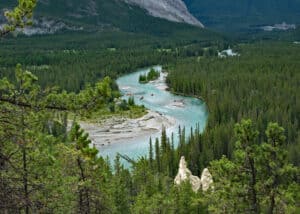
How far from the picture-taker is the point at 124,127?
280 feet

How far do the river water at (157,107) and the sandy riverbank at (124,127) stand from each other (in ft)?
5.70

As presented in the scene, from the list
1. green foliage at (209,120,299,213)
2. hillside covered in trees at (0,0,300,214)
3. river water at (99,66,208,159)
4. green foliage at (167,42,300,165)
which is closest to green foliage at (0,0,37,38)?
hillside covered in trees at (0,0,300,214)

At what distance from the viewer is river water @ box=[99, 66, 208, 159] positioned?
7200 cm

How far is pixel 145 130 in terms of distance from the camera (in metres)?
83.1

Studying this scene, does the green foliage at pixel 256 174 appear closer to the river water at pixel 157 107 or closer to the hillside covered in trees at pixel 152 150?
the hillside covered in trees at pixel 152 150

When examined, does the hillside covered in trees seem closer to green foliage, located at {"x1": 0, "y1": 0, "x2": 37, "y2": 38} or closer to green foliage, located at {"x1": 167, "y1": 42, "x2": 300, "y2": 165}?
green foliage, located at {"x1": 0, "y1": 0, "x2": 37, "y2": 38}

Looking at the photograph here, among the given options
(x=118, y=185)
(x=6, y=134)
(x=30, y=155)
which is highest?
(x=6, y=134)

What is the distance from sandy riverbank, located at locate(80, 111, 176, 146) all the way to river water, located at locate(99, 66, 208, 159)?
1737mm

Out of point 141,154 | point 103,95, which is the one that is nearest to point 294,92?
point 141,154

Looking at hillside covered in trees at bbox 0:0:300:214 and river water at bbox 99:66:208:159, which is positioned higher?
hillside covered in trees at bbox 0:0:300:214

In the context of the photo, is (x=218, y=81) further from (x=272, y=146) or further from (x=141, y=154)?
(x=272, y=146)

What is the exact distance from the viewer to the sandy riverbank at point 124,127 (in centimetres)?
7850

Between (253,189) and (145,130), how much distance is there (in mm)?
62907

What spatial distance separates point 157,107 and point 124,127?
1691 cm
